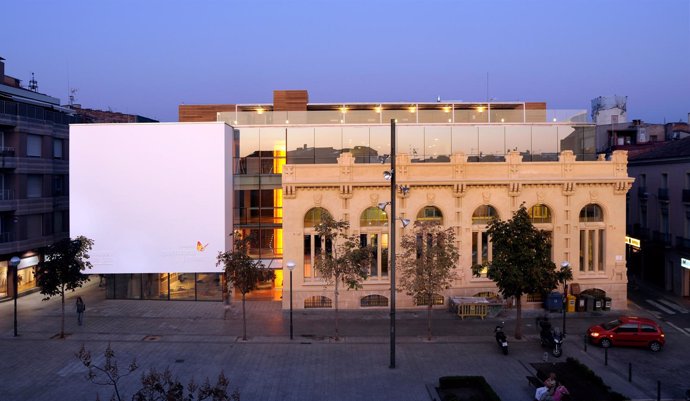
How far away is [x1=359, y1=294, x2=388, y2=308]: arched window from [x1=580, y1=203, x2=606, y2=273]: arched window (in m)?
12.1

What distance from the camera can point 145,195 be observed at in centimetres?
3241

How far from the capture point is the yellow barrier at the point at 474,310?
2972 centimetres

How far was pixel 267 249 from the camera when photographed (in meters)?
35.8

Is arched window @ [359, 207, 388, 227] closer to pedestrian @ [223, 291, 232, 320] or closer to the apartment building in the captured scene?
pedestrian @ [223, 291, 232, 320]

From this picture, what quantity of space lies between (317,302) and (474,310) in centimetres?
902

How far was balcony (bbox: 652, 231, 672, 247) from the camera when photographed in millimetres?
37000

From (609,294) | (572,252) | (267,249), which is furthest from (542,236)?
(267,249)

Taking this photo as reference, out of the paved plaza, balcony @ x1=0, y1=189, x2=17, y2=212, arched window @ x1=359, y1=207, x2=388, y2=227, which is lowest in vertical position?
the paved plaza

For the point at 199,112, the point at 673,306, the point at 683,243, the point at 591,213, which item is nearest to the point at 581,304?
the point at 591,213

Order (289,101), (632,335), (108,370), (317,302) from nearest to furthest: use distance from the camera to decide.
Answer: (108,370), (632,335), (317,302), (289,101)

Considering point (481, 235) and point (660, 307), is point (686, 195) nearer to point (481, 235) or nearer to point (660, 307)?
point (660, 307)

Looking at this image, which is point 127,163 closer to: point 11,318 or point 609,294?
point 11,318

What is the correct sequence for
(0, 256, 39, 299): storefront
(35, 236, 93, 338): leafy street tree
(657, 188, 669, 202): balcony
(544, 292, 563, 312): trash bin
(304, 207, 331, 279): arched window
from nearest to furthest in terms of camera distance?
(35, 236, 93, 338): leafy street tree, (544, 292, 563, 312): trash bin, (304, 207, 331, 279): arched window, (0, 256, 39, 299): storefront, (657, 188, 669, 202): balcony

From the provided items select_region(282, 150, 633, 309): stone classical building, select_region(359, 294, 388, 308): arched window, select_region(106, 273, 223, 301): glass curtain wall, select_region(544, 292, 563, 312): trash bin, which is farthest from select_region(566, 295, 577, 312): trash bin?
select_region(106, 273, 223, 301): glass curtain wall
